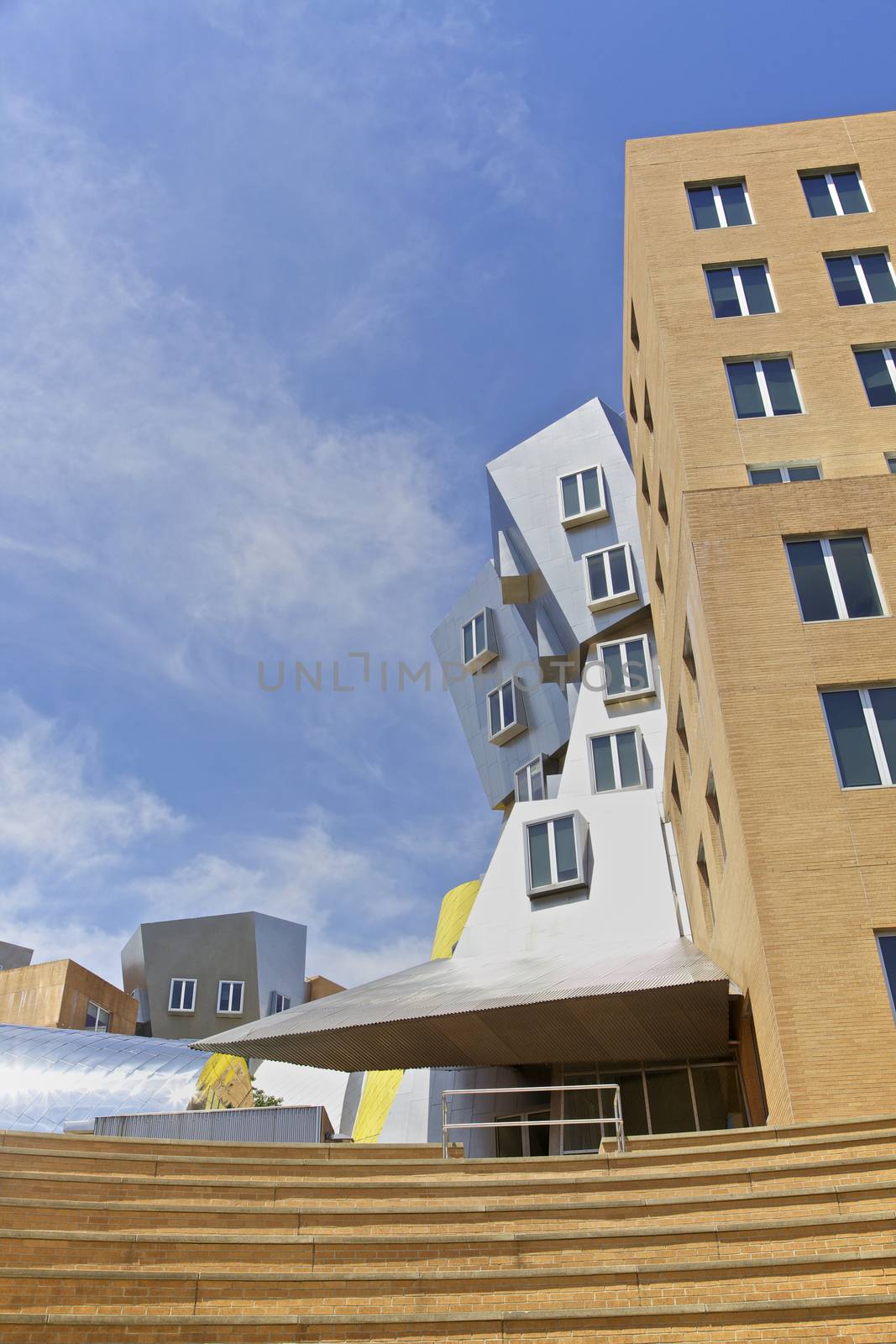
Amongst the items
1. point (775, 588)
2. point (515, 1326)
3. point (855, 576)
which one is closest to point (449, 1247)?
point (515, 1326)

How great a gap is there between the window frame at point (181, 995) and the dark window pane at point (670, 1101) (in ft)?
133

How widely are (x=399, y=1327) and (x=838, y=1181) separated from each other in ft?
15.8

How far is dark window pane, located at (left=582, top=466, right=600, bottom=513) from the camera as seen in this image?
123ft

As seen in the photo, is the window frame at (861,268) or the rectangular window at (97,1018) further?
the rectangular window at (97,1018)

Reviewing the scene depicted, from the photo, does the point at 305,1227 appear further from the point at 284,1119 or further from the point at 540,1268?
the point at 284,1119

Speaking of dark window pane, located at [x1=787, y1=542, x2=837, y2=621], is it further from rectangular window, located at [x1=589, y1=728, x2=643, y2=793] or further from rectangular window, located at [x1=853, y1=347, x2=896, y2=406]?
rectangular window, located at [x1=589, y1=728, x2=643, y2=793]

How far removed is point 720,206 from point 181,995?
5000 centimetres

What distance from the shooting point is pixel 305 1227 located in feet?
37.1

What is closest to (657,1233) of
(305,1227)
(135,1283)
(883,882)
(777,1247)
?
(777,1247)

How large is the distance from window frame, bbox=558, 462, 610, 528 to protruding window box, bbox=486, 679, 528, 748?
695 centimetres

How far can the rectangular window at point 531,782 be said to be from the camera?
38594 millimetres

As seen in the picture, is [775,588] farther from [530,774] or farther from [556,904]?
[530,774]

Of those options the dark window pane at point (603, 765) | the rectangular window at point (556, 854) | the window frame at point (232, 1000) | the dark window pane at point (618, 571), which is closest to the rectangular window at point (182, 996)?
the window frame at point (232, 1000)

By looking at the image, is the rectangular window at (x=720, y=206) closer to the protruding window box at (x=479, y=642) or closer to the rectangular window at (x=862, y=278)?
the rectangular window at (x=862, y=278)
